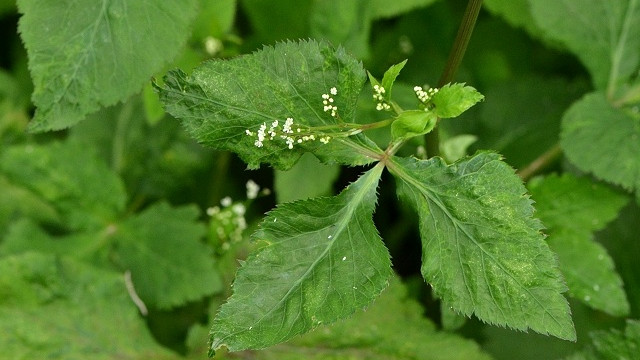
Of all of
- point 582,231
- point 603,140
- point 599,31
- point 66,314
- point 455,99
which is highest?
point 455,99

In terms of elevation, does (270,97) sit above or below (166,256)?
above

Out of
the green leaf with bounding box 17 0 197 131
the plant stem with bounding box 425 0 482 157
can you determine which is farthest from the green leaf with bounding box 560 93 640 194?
the green leaf with bounding box 17 0 197 131

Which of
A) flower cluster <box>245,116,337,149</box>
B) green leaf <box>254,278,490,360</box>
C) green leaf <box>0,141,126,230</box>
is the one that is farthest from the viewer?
green leaf <box>0,141,126,230</box>

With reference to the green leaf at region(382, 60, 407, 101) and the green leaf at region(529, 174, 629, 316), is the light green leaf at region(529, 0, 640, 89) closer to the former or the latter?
the green leaf at region(529, 174, 629, 316)

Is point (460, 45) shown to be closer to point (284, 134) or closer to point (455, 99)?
point (455, 99)

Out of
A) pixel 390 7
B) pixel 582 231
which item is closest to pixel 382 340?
pixel 582 231

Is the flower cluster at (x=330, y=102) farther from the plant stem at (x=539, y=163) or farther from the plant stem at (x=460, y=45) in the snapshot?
the plant stem at (x=539, y=163)

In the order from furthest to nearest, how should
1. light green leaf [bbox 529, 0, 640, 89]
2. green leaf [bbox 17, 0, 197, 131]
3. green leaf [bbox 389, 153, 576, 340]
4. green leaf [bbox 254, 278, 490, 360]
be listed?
light green leaf [bbox 529, 0, 640, 89] < green leaf [bbox 254, 278, 490, 360] < green leaf [bbox 17, 0, 197, 131] < green leaf [bbox 389, 153, 576, 340]
